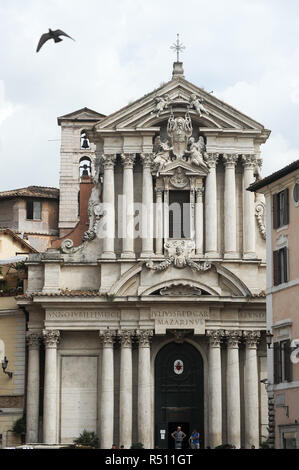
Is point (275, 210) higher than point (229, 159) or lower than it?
lower

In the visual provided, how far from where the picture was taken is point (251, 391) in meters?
50.8

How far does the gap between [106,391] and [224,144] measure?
40.0 feet

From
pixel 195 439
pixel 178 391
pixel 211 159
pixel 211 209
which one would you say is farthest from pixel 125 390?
pixel 211 159

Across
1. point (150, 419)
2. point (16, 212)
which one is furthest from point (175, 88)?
point (16, 212)

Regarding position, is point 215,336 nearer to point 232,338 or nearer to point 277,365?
point 232,338

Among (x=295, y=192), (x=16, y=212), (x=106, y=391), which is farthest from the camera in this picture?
(x=16, y=212)

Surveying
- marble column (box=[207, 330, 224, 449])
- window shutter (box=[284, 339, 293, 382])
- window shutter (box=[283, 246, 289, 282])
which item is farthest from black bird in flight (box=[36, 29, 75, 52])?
marble column (box=[207, 330, 224, 449])

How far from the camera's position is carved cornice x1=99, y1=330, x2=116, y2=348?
2012 inches

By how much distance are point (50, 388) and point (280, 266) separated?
43.0ft

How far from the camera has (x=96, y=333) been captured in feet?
169

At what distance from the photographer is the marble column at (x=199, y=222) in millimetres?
52125

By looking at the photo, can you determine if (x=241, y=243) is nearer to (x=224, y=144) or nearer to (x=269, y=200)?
(x=224, y=144)
